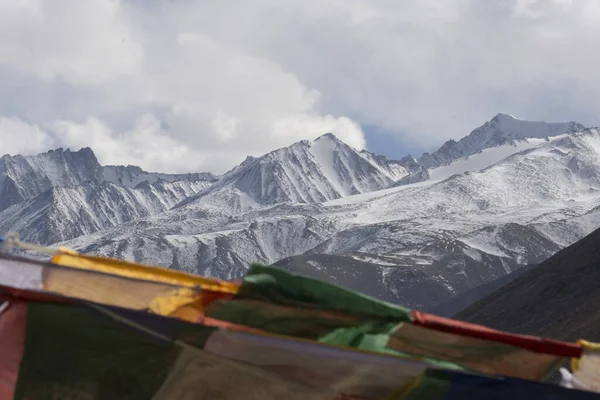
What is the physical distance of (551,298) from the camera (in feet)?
277

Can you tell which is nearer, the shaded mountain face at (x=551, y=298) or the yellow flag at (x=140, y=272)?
the yellow flag at (x=140, y=272)

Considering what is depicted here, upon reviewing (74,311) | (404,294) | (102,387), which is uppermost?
(404,294)

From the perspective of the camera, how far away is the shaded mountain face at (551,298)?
68875 mm

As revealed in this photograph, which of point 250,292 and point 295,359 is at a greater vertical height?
point 250,292

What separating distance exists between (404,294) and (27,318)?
7701 inches

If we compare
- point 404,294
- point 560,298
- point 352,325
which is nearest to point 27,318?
point 352,325

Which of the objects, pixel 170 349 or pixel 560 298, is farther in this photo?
pixel 560 298

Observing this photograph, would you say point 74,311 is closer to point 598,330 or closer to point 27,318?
point 27,318

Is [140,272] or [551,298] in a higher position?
[140,272]

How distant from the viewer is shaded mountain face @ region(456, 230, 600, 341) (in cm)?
6888

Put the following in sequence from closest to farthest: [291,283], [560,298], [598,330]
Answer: [291,283]
[598,330]
[560,298]

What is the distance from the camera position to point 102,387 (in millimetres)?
4992

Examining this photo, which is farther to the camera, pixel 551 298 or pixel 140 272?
pixel 551 298

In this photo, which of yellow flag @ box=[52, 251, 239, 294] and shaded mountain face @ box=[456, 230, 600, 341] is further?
shaded mountain face @ box=[456, 230, 600, 341]
